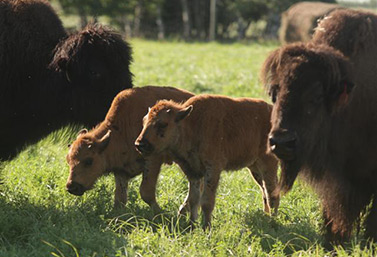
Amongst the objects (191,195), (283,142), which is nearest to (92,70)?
(191,195)

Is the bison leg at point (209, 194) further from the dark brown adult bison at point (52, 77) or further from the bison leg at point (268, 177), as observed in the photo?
the dark brown adult bison at point (52, 77)

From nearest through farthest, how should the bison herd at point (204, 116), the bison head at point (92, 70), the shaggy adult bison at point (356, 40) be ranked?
the bison herd at point (204, 116) → the shaggy adult bison at point (356, 40) → the bison head at point (92, 70)

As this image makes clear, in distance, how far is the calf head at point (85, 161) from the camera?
223 inches

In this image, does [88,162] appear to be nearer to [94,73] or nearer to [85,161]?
[85,161]

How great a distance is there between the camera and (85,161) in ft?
18.7

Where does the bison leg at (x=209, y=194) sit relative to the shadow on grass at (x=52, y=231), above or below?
above

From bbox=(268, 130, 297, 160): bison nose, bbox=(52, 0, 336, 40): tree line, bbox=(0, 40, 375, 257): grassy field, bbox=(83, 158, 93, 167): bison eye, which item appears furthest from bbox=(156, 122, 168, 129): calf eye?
bbox=(52, 0, 336, 40): tree line

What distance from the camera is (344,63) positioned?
14.5 feet

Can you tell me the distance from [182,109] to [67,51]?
5.01ft

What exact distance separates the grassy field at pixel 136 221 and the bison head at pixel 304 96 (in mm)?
821

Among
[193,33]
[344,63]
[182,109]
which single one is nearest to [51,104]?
[182,109]

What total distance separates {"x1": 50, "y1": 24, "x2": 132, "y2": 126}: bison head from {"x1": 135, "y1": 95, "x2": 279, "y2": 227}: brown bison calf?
0.96 metres

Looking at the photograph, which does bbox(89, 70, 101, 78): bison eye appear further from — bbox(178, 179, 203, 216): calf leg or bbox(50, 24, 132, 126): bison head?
bbox(178, 179, 203, 216): calf leg

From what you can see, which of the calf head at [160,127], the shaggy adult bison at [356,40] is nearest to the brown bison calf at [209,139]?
the calf head at [160,127]
